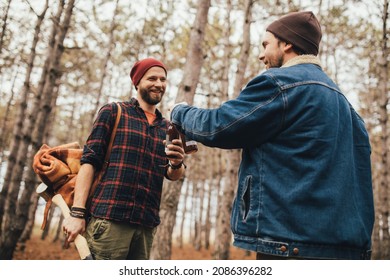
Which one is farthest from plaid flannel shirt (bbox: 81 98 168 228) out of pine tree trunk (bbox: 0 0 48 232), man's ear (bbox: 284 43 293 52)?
pine tree trunk (bbox: 0 0 48 232)

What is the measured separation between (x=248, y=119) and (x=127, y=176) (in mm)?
1168

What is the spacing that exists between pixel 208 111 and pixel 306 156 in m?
0.52

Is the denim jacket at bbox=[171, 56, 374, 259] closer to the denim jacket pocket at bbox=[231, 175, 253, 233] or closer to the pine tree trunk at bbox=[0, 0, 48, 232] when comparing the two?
the denim jacket pocket at bbox=[231, 175, 253, 233]

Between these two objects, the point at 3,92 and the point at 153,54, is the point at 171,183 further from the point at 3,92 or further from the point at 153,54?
the point at 3,92

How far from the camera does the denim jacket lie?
5.13 feet

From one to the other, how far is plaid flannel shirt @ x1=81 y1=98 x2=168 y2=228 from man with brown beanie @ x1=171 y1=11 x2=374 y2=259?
878mm

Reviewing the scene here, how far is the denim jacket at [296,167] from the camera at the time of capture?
156 cm

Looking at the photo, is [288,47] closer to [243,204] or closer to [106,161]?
[243,204]

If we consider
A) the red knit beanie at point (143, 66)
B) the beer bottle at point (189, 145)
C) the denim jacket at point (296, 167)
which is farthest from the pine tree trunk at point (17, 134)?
the denim jacket at point (296, 167)

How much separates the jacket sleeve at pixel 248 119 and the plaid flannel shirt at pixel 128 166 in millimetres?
904

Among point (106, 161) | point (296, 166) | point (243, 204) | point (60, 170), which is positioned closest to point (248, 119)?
point (296, 166)

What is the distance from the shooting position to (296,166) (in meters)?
1.62

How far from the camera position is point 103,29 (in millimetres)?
12492

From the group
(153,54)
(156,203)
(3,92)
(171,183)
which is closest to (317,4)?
(153,54)
